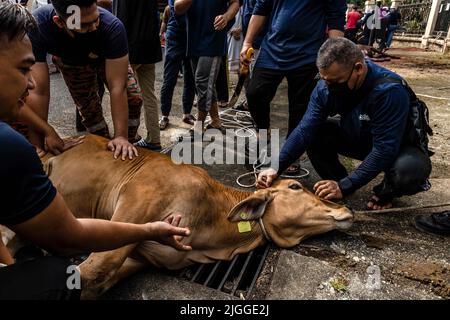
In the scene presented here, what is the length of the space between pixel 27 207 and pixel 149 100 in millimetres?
3367

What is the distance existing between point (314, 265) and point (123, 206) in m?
1.44

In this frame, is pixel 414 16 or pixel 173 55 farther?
pixel 414 16

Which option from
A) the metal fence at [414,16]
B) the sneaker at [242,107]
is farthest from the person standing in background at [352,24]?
the sneaker at [242,107]

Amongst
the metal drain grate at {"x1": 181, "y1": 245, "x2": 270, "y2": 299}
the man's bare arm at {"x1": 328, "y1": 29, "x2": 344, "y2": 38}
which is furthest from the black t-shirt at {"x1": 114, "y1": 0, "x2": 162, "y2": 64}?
the metal drain grate at {"x1": 181, "y1": 245, "x2": 270, "y2": 299}

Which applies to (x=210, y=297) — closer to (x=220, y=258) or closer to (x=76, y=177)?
(x=220, y=258)

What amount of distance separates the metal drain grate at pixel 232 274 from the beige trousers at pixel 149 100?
7.49 ft

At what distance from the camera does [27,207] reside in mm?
1496

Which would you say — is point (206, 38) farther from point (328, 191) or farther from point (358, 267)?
point (358, 267)

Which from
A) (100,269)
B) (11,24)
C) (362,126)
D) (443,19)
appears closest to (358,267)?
(362,126)

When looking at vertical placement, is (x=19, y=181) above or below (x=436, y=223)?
above

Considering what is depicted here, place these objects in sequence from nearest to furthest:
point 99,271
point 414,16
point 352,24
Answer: point 99,271
point 352,24
point 414,16

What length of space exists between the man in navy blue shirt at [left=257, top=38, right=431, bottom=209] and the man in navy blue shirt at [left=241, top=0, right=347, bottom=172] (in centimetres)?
54

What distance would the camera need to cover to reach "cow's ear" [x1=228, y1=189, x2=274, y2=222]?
110 inches

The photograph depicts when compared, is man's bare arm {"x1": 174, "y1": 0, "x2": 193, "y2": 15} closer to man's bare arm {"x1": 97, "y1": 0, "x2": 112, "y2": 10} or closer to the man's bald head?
man's bare arm {"x1": 97, "y1": 0, "x2": 112, "y2": 10}
